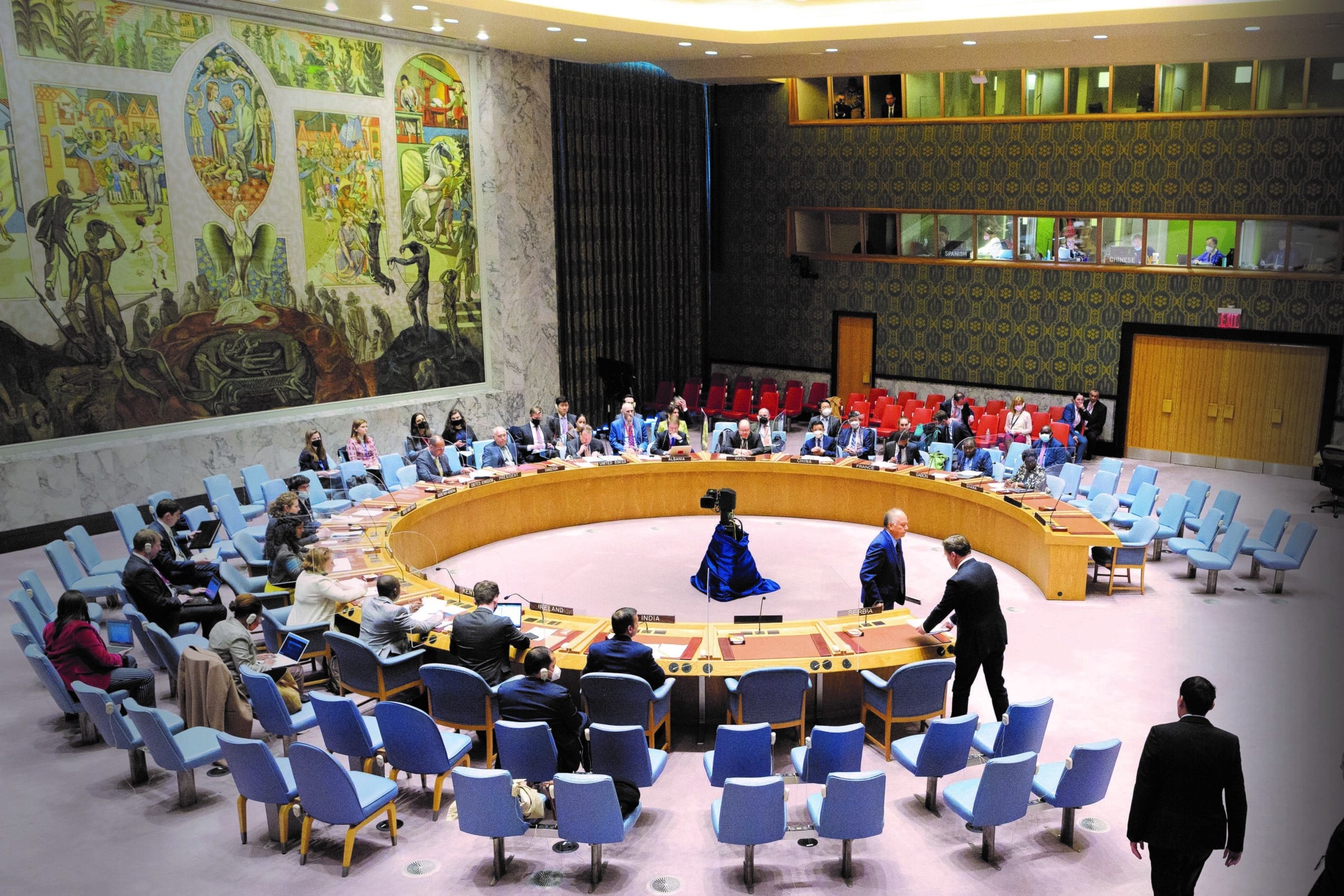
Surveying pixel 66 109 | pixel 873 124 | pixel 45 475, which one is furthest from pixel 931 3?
pixel 45 475

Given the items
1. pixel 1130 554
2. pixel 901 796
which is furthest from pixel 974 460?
pixel 901 796

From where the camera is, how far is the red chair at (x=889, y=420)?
16.7 m

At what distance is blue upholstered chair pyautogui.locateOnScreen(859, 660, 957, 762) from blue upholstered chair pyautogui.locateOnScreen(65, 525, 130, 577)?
6.60m

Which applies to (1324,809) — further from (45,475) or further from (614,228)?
(614,228)

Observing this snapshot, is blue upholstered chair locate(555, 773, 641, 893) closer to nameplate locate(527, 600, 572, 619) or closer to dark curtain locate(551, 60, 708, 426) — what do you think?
nameplate locate(527, 600, 572, 619)

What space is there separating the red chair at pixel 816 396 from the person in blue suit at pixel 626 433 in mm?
5811

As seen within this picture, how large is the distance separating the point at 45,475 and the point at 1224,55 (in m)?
14.9

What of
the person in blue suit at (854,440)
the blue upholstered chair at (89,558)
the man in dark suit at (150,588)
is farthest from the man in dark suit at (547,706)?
the person in blue suit at (854,440)

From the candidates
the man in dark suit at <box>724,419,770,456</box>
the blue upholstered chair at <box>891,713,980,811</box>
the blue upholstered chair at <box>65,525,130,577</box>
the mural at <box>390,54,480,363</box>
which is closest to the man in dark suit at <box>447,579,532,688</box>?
the blue upholstered chair at <box>891,713,980,811</box>

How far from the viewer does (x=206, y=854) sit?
19.1 feet

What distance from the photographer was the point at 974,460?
12.5 metres

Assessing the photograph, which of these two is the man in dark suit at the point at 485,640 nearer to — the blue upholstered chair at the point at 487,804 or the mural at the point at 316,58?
the blue upholstered chair at the point at 487,804

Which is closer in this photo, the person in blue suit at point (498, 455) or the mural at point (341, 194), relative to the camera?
the person in blue suit at point (498, 455)

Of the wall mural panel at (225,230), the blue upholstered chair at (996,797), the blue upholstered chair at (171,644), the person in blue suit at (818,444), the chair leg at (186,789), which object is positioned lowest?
the chair leg at (186,789)
